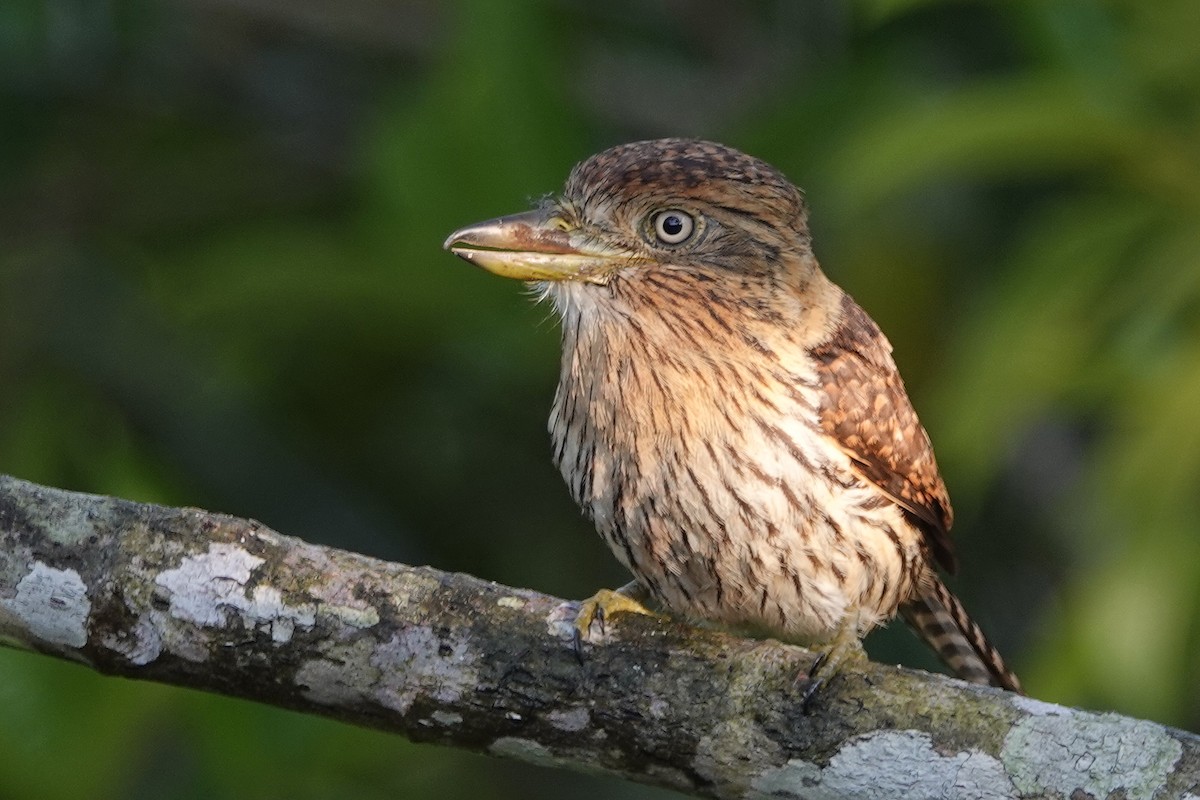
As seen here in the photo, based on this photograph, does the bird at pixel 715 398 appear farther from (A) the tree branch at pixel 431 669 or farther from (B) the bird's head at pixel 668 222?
(A) the tree branch at pixel 431 669

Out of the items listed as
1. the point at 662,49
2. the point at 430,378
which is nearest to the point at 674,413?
the point at 430,378

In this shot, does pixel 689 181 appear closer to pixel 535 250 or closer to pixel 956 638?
pixel 535 250

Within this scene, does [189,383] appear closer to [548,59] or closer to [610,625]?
[548,59]

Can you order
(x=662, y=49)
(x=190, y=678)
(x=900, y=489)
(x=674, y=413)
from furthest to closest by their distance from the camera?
(x=662, y=49) < (x=900, y=489) < (x=674, y=413) < (x=190, y=678)

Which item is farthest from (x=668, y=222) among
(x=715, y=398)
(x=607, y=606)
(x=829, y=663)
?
(x=829, y=663)

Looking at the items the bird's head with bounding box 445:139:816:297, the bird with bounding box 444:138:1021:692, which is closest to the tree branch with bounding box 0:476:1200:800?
the bird with bounding box 444:138:1021:692

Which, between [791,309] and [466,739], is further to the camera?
[791,309]

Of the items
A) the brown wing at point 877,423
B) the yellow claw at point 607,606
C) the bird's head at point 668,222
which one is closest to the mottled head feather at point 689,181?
the bird's head at point 668,222
